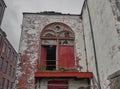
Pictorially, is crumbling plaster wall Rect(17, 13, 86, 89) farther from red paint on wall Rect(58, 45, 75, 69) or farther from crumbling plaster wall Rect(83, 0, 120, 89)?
crumbling plaster wall Rect(83, 0, 120, 89)

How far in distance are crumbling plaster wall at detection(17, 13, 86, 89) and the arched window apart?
0.36 meters

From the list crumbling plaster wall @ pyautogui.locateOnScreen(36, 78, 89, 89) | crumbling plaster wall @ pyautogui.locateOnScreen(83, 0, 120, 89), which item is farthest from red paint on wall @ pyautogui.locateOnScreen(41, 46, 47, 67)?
crumbling plaster wall @ pyautogui.locateOnScreen(83, 0, 120, 89)

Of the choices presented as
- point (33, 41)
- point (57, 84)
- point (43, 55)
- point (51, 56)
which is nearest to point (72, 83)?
point (57, 84)

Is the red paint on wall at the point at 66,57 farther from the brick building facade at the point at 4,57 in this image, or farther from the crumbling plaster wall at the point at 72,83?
the brick building facade at the point at 4,57

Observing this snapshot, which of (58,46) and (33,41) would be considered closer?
(33,41)

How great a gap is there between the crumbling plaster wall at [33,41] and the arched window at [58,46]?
14.1 inches

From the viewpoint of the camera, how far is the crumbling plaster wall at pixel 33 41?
7874mm

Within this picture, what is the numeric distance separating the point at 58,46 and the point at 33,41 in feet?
5.74

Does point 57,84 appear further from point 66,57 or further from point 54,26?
point 54,26

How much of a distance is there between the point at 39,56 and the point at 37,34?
159 cm

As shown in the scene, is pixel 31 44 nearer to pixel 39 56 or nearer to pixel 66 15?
pixel 39 56

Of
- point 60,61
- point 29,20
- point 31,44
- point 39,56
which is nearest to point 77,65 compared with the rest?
point 60,61

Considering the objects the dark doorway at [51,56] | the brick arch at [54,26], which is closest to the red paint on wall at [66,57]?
the dark doorway at [51,56]

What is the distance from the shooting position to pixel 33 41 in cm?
878
